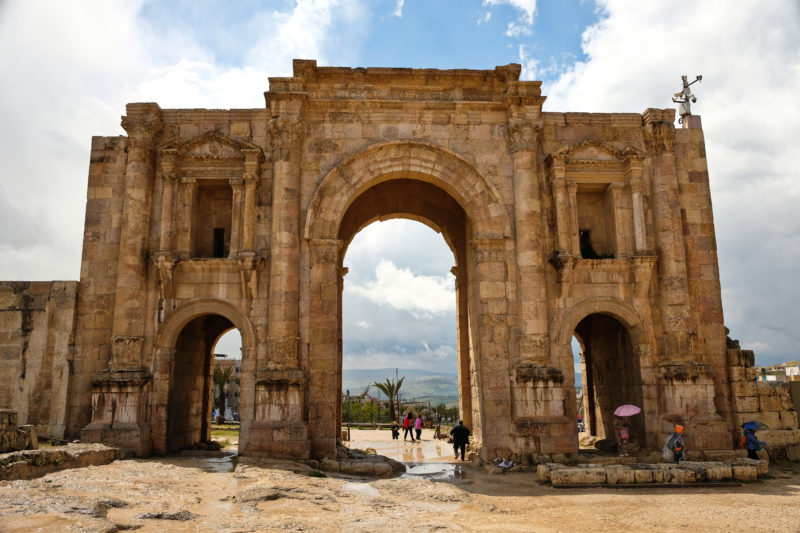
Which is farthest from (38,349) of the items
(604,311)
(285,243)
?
(604,311)

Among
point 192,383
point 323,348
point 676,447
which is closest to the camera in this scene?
point 676,447

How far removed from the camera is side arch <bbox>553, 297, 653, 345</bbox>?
47.5ft

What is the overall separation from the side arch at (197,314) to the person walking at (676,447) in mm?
9636

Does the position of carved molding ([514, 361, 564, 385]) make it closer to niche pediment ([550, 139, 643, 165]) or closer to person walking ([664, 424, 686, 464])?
person walking ([664, 424, 686, 464])

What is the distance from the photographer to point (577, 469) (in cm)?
1134

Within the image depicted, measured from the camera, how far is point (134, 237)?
14.4m

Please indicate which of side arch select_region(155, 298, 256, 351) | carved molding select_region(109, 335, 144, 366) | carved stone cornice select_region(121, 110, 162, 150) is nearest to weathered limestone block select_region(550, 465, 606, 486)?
side arch select_region(155, 298, 256, 351)

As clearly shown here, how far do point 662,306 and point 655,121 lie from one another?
4860mm

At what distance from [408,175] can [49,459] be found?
9887 mm

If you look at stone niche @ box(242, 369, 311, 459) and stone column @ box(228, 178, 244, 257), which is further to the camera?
stone column @ box(228, 178, 244, 257)

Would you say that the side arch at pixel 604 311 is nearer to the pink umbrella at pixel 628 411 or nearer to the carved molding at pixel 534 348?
the carved molding at pixel 534 348

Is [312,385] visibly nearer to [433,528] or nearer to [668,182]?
[433,528]

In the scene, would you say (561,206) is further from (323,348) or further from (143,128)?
(143,128)

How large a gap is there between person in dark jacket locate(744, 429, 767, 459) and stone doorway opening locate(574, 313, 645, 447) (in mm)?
2250
